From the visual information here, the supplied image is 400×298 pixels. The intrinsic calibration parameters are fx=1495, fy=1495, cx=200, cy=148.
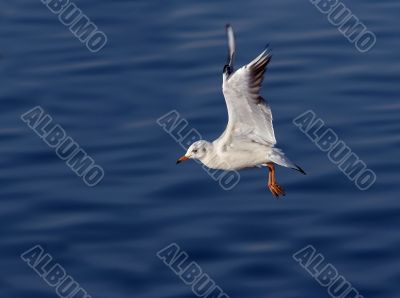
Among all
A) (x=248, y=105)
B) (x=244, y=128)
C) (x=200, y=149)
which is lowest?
(x=200, y=149)

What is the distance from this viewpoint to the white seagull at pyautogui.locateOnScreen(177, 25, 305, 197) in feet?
98.5

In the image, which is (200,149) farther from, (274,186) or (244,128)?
(274,186)

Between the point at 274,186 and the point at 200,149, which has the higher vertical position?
the point at 274,186

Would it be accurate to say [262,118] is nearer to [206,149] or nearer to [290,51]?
[206,149]

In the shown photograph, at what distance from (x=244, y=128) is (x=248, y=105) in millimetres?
683

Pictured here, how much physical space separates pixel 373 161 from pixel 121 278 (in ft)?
27.9

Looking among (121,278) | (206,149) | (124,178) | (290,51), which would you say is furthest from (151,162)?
(206,149)

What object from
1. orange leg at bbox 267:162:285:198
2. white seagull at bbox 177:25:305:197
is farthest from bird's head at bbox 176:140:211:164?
orange leg at bbox 267:162:285:198

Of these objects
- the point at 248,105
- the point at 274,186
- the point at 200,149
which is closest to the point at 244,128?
the point at 248,105

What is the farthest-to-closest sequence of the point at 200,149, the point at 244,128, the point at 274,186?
the point at 274,186, the point at 200,149, the point at 244,128

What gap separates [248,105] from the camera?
99.7 feet

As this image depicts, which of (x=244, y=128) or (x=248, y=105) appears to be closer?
(x=248, y=105)

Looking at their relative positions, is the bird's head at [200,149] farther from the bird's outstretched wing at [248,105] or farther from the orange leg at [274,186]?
the orange leg at [274,186]

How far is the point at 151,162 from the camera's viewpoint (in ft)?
147
